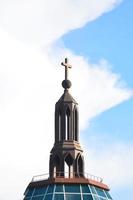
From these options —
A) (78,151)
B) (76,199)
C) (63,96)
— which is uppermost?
(63,96)

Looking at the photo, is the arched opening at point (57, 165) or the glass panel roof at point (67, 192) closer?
the glass panel roof at point (67, 192)

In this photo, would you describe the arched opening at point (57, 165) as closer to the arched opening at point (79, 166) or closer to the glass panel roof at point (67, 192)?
the arched opening at point (79, 166)

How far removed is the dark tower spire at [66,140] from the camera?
339 feet

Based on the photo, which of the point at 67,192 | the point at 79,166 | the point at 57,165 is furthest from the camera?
the point at 79,166

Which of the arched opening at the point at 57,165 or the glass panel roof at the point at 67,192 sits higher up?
the arched opening at the point at 57,165

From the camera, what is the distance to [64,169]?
103 m

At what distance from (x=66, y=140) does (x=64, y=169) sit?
4.18m

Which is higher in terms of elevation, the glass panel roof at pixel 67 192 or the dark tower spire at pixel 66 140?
the dark tower spire at pixel 66 140

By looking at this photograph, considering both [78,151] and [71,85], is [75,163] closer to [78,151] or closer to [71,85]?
[78,151]

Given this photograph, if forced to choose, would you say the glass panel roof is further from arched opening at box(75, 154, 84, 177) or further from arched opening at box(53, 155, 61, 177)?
arched opening at box(53, 155, 61, 177)

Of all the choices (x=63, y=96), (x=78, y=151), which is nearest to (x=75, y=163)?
(x=78, y=151)

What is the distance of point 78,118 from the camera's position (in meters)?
107

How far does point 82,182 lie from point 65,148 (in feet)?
17.8

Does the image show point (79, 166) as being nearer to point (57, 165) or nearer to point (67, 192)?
point (57, 165)
